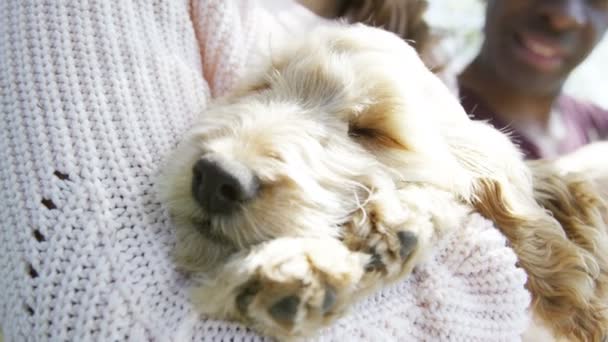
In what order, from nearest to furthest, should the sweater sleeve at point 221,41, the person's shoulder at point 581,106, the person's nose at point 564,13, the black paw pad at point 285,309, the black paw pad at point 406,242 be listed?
the black paw pad at point 285,309
the black paw pad at point 406,242
the sweater sleeve at point 221,41
the person's nose at point 564,13
the person's shoulder at point 581,106

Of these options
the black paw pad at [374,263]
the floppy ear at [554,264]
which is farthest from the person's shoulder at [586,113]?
the black paw pad at [374,263]

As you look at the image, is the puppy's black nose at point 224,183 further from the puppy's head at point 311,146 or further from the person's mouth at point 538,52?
the person's mouth at point 538,52

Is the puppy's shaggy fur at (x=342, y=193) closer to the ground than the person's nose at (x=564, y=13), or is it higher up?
closer to the ground

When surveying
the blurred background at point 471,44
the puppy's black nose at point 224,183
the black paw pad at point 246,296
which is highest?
the puppy's black nose at point 224,183

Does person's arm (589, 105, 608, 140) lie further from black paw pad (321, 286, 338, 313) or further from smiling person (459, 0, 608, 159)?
black paw pad (321, 286, 338, 313)

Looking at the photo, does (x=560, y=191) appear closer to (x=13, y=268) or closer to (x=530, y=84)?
(x=530, y=84)

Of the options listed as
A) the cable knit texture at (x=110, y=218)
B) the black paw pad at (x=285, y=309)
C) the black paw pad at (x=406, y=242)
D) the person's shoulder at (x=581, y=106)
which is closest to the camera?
the black paw pad at (x=285, y=309)

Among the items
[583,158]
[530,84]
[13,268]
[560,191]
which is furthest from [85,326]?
[530,84]

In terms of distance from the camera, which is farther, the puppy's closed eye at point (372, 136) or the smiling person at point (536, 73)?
the smiling person at point (536, 73)
